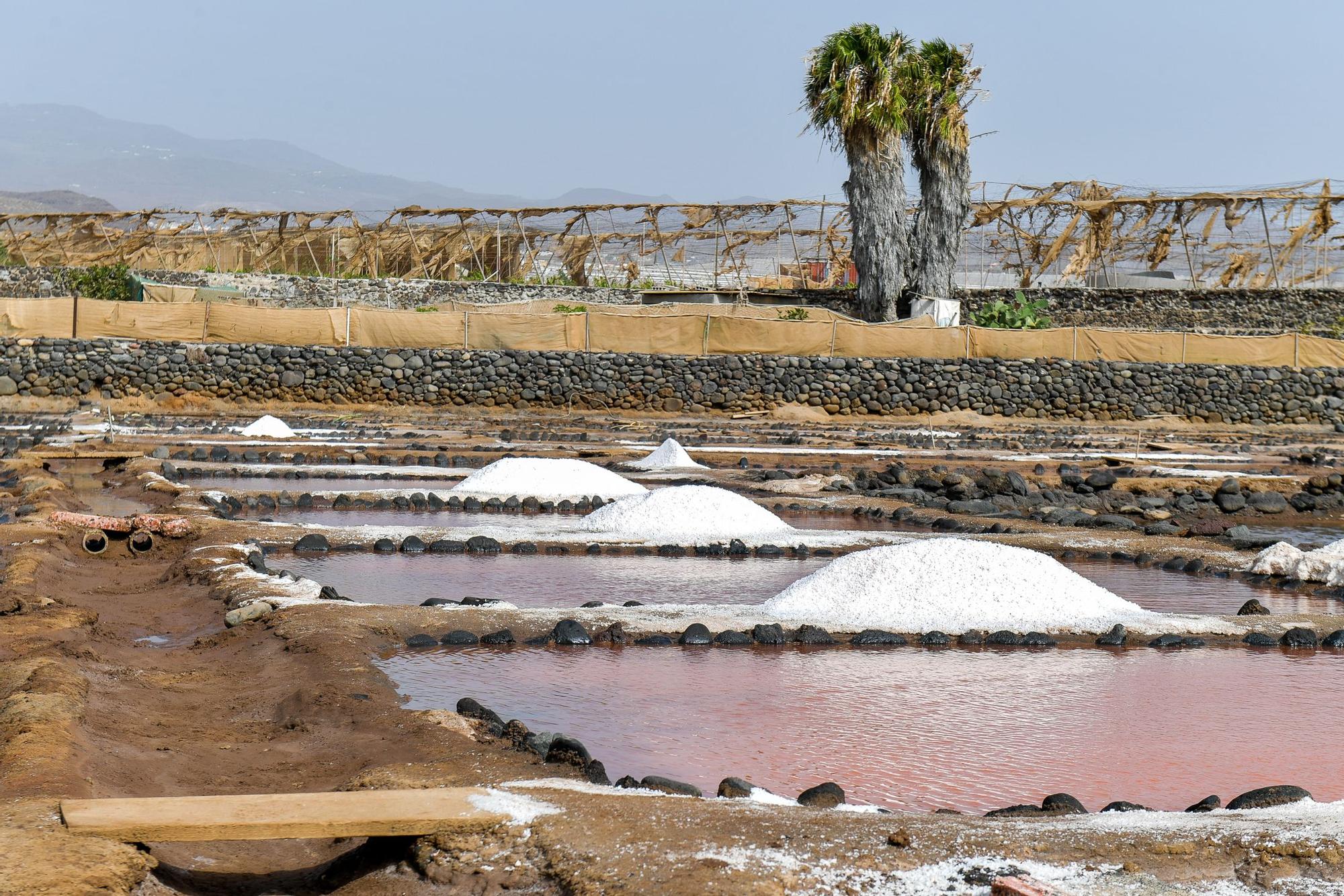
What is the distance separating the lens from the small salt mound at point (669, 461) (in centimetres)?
1681

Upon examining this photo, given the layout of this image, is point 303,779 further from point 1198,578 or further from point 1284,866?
point 1198,578

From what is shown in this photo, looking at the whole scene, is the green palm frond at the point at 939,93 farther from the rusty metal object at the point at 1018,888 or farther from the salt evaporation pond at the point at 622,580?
the rusty metal object at the point at 1018,888


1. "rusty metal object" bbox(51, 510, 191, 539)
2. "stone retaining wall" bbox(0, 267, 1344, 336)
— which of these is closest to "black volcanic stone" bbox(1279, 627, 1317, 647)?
"rusty metal object" bbox(51, 510, 191, 539)

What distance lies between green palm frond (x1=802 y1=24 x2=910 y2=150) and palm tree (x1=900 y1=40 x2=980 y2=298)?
51 centimetres

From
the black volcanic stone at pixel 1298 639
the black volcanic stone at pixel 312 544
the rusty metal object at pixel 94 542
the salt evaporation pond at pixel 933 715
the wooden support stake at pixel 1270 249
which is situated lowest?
the salt evaporation pond at pixel 933 715

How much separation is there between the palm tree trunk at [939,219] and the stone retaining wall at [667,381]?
193 inches

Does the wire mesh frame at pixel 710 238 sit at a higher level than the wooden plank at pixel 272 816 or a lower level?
higher

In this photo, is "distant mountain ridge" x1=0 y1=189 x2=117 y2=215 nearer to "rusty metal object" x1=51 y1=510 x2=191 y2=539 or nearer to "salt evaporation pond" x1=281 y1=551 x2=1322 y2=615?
"rusty metal object" x1=51 y1=510 x2=191 y2=539

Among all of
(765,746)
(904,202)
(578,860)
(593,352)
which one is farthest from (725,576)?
(904,202)

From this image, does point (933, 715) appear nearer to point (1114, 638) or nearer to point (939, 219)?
point (1114, 638)

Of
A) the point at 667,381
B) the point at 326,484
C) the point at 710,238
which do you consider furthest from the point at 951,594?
the point at 710,238

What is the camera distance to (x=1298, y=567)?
10336 mm

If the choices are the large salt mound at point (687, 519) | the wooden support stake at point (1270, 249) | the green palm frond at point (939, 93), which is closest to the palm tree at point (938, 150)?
the green palm frond at point (939, 93)

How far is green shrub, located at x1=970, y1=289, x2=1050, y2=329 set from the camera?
106 feet
